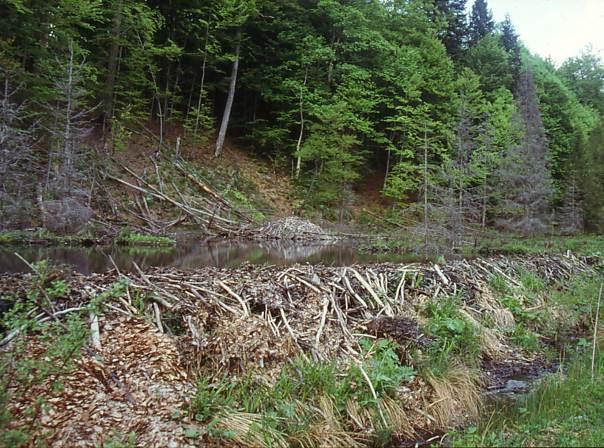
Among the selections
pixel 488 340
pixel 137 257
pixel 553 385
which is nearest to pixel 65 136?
pixel 137 257

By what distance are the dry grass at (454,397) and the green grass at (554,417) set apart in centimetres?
24

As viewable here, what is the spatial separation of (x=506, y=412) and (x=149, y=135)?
69.7 feet

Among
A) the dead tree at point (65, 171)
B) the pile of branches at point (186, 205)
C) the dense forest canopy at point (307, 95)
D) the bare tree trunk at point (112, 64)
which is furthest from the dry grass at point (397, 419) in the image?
the bare tree trunk at point (112, 64)

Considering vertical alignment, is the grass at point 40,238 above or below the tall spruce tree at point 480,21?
below

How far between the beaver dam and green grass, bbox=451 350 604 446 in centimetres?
47

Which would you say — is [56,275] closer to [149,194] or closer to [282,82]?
[149,194]

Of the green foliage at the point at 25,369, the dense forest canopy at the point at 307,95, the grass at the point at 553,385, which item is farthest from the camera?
the dense forest canopy at the point at 307,95

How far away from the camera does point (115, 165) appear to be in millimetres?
18266

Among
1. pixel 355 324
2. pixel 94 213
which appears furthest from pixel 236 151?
pixel 355 324

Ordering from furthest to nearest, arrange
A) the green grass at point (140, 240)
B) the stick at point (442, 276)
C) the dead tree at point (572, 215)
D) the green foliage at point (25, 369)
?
1. the dead tree at point (572, 215)
2. the green grass at point (140, 240)
3. the stick at point (442, 276)
4. the green foliage at point (25, 369)

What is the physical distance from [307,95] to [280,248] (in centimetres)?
1402

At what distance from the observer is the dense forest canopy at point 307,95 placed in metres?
18.0

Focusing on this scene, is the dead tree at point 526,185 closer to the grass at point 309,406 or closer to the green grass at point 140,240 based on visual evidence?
the green grass at point 140,240

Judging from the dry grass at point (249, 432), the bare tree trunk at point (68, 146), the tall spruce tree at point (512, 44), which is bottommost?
the dry grass at point (249, 432)
